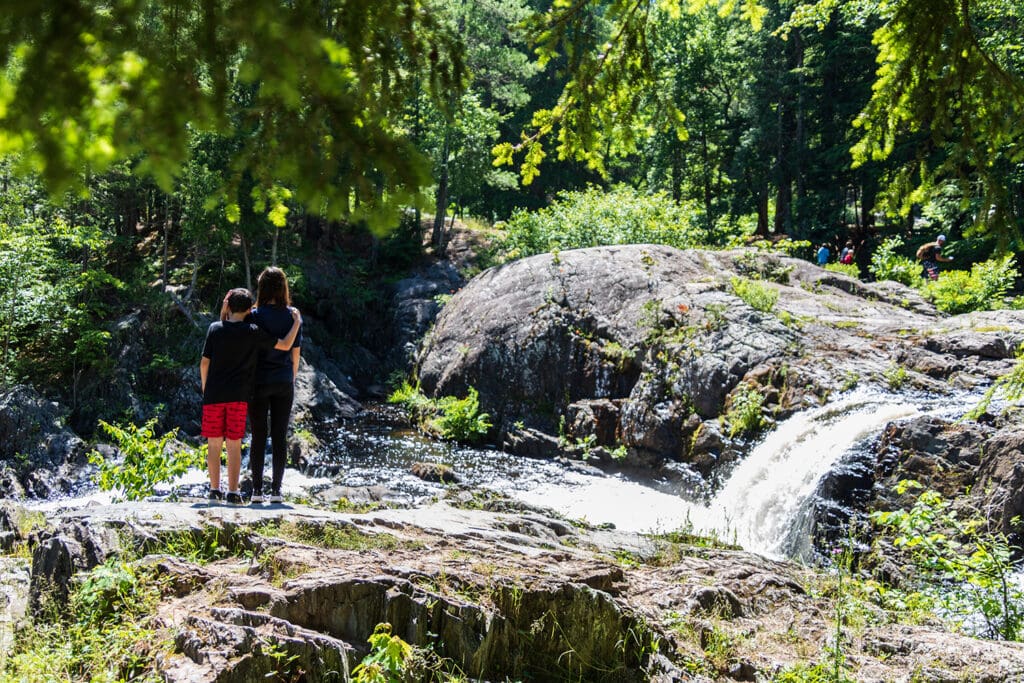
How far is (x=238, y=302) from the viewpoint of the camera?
6.07 meters

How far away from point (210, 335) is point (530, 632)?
355cm

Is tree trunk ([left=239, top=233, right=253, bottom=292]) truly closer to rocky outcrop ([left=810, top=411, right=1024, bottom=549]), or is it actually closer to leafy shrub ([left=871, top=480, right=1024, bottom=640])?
rocky outcrop ([left=810, top=411, right=1024, bottom=549])

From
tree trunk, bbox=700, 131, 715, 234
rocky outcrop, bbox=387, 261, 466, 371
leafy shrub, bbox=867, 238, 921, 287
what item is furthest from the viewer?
tree trunk, bbox=700, 131, 715, 234

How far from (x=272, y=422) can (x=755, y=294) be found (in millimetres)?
8349

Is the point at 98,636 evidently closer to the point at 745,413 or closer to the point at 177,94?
the point at 177,94

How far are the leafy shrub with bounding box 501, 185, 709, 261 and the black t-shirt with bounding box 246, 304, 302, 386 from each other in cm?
1202

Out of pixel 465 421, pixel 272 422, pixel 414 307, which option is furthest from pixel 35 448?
pixel 414 307

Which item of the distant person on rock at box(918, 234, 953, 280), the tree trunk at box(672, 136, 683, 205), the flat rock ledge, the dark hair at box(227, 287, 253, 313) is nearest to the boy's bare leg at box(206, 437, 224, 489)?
the flat rock ledge

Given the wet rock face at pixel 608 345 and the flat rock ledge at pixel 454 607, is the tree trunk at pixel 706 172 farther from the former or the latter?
the flat rock ledge at pixel 454 607

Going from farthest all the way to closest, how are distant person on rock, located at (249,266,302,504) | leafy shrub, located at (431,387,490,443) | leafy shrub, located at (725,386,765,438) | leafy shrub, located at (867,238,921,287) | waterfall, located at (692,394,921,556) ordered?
leafy shrub, located at (867,238,921,287), leafy shrub, located at (431,387,490,443), leafy shrub, located at (725,386,765,438), waterfall, located at (692,394,921,556), distant person on rock, located at (249,266,302,504)

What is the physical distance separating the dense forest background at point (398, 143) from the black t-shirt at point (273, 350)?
1.66 metres

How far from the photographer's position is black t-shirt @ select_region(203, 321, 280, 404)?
6012 mm

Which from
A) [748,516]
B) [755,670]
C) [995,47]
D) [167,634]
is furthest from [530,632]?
[995,47]

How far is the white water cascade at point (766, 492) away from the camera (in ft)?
27.9
